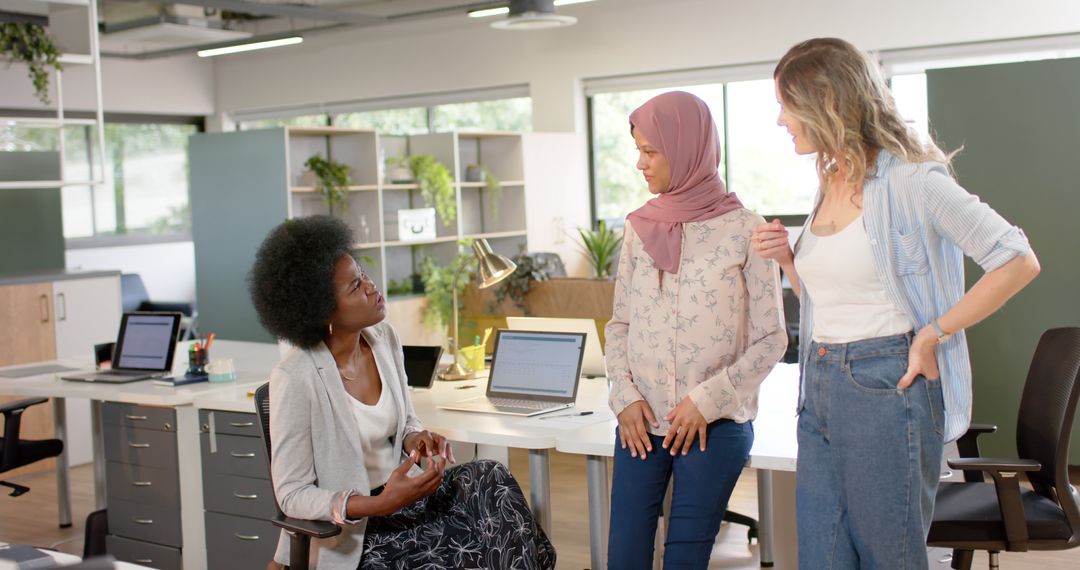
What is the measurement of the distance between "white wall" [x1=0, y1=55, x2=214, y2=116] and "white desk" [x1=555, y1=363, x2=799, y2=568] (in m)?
8.54

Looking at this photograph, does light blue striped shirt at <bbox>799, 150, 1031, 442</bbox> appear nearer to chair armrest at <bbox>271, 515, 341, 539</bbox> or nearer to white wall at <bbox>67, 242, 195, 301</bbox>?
chair armrest at <bbox>271, 515, 341, 539</bbox>

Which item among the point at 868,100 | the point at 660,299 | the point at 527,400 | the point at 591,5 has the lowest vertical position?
the point at 527,400

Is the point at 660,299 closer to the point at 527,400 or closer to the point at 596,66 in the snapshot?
the point at 527,400

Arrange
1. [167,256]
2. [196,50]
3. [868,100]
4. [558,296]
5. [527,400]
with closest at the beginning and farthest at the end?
[868,100], [527,400], [558,296], [196,50], [167,256]

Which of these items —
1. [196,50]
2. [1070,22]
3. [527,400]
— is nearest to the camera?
[527,400]

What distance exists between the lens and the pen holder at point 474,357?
445cm

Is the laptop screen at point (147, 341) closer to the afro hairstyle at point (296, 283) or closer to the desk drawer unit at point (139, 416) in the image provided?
the desk drawer unit at point (139, 416)

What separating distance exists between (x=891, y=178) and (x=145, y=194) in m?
10.6

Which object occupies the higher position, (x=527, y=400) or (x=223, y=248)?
(x=223, y=248)

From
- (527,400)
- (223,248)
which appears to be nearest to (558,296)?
(223,248)

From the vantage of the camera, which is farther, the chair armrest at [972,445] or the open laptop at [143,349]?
the open laptop at [143,349]

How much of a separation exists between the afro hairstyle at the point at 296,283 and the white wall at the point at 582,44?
620 centimetres

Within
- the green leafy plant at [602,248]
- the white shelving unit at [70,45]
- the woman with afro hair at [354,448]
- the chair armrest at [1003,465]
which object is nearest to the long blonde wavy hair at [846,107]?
the chair armrest at [1003,465]

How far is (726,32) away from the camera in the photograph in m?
8.72
